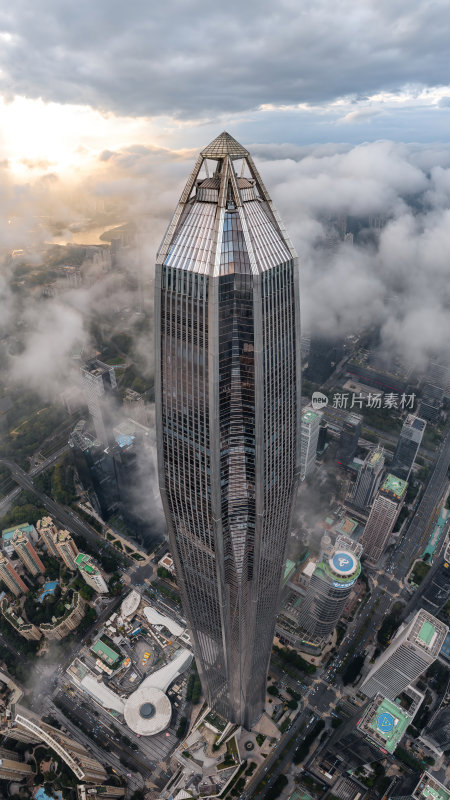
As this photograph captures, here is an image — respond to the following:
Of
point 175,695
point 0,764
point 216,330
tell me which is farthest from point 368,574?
point 216,330

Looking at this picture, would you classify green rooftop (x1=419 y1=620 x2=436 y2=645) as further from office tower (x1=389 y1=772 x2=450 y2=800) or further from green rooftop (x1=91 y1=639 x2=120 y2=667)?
green rooftop (x1=91 y1=639 x2=120 y2=667)

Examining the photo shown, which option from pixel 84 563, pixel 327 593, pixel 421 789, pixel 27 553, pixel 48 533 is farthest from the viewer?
pixel 48 533

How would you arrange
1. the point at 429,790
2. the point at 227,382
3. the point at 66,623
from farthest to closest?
the point at 66,623 → the point at 429,790 → the point at 227,382

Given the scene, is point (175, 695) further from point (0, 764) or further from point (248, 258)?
point (248, 258)

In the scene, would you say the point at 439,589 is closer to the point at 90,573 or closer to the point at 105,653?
the point at 105,653

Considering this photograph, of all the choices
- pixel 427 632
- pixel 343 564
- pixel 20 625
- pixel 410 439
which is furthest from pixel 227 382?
pixel 410 439

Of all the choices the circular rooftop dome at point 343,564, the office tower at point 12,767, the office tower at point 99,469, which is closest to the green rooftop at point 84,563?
the office tower at point 99,469

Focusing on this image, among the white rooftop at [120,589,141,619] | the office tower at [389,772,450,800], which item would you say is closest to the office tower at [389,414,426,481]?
the office tower at [389,772,450,800]
